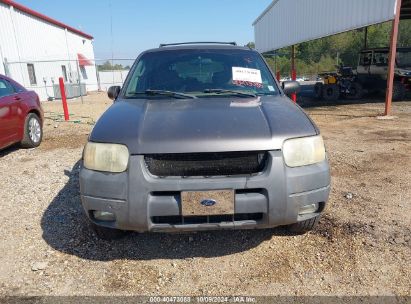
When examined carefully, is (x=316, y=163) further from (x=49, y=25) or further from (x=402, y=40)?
(x=402, y=40)

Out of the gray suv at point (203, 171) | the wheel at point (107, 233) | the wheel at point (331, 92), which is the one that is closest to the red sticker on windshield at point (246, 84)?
the gray suv at point (203, 171)

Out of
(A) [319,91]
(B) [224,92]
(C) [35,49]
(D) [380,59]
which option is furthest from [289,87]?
(C) [35,49]

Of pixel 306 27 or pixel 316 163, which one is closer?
pixel 316 163

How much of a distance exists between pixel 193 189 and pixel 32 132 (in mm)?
5700

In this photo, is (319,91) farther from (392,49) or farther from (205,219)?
(205,219)

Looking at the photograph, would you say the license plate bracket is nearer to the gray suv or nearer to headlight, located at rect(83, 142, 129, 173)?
the gray suv

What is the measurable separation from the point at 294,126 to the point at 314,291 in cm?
117

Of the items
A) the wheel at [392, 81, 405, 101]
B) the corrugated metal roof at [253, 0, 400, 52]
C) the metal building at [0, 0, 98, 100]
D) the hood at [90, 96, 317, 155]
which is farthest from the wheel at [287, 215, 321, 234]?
the metal building at [0, 0, 98, 100]

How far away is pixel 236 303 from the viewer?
2.38 m

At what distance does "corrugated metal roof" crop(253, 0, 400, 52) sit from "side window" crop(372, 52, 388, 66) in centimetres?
215

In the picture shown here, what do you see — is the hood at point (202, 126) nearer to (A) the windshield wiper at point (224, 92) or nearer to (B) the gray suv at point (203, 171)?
(B) the gray suv at point (203, 171)

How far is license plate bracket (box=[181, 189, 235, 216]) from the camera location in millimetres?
2358

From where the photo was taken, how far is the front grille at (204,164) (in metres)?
2.43

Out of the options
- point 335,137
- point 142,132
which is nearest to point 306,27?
point 335,137
